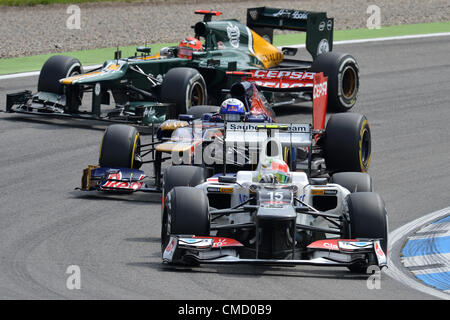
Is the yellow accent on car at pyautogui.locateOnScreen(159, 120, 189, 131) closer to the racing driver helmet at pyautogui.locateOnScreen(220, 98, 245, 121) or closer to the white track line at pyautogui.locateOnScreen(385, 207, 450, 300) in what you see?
the racing driver helmet at pyautogui.locateOnScreen(220, 98, 245, 121)

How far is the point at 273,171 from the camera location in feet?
36.7

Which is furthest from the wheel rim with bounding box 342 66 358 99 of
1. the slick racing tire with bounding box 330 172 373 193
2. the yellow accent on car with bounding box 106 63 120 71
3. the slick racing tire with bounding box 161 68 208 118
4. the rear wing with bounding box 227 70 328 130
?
the slick racing tire with bounding box 330 172 373 193

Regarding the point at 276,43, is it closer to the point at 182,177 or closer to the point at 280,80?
the point at 280,80

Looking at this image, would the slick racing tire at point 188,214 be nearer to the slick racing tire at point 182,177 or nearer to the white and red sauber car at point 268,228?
the white and red sauber car at point 268,228

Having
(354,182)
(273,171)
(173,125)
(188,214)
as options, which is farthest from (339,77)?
(188,214)

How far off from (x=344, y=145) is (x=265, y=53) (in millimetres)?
8021

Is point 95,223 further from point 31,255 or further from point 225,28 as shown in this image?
point 225,28

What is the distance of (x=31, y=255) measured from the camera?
10945mm

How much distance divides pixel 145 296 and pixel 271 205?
5.91ft

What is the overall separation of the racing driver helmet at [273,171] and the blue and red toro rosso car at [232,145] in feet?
5.50

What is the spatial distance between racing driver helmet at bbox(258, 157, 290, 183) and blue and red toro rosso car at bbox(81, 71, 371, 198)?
1675mm

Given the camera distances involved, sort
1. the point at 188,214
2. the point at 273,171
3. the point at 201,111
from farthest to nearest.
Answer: the point at 201,111
the point at 273,171
the point at 188,214

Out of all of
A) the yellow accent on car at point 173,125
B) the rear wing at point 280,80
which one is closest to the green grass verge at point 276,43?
the rear wing at point 280,80
